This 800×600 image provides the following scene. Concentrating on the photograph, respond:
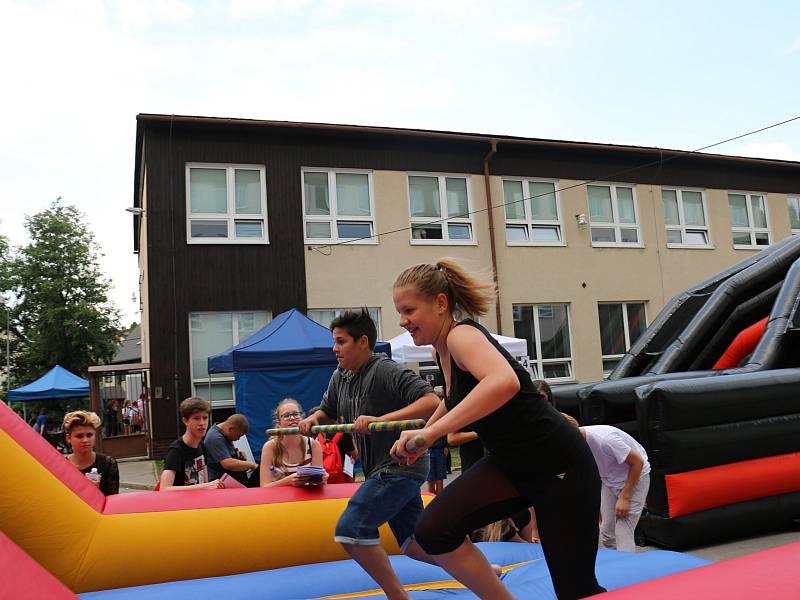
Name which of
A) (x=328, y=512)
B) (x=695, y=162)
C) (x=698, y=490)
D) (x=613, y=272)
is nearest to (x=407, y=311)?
(x=328, y=512)

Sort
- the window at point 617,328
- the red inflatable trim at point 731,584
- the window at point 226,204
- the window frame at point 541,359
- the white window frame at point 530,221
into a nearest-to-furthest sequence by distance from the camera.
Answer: the red inflatable trim at point 731,584 < the window at point 226,204 < the window frame at point 541,359 < the white window frame at point 530,221 < the window at point 617,328

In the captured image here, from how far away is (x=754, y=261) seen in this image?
868 cm

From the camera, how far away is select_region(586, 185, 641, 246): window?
1758 centimetres

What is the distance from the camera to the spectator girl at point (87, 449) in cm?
491

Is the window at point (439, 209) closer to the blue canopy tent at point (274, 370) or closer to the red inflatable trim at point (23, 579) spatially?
the blue canopy tent at point (274, 370)

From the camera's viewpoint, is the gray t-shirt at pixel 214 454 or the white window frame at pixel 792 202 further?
the white window frame at pixel 792 202

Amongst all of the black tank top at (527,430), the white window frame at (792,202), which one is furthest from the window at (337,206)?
the black tank top at (527,430)

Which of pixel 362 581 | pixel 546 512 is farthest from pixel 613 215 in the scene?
pixel 546 512

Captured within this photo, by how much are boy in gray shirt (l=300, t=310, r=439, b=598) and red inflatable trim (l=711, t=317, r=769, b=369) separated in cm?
540

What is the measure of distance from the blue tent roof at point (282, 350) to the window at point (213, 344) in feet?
11.1

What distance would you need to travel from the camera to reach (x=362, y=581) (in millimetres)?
3861

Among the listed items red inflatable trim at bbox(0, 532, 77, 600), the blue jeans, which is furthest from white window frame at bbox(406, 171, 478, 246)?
red inflatable trim at bbox(0, 532, 77, 600)

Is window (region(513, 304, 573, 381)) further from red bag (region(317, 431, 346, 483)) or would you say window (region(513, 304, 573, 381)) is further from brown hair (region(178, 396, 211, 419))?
brown hair (region(178, 396, 211, 419))

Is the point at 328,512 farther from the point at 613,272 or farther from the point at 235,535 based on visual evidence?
the point at 613,272
